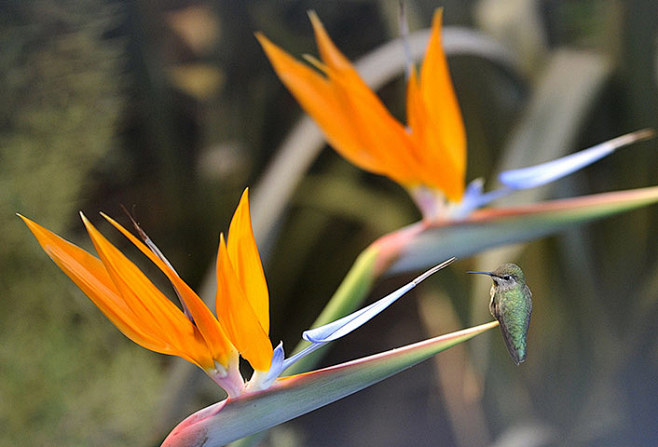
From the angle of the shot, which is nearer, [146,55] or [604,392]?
[146,55]

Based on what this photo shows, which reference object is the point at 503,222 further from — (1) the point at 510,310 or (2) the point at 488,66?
(2) the point at 488,66

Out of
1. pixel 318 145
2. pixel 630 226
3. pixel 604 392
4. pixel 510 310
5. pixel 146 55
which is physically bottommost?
pixel 604 392

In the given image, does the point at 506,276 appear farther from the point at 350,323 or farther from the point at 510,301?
the point at 350,323

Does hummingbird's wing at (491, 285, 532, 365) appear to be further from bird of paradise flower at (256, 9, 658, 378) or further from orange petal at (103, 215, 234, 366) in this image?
orange petal at (103, 215, 234, 366)

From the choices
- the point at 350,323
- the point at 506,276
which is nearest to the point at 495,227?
the point at 506,276

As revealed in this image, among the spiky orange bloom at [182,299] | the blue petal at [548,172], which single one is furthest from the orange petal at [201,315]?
the blue petal at [548,172]

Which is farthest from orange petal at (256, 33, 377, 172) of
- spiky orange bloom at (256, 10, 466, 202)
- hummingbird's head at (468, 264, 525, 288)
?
hummingbird's head at (468, 264, 525, 288)

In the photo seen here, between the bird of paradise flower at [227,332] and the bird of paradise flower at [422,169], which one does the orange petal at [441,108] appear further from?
the bird of paradise flower at [227,332]

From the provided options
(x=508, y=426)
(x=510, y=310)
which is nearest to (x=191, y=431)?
(x=510, y=310)
